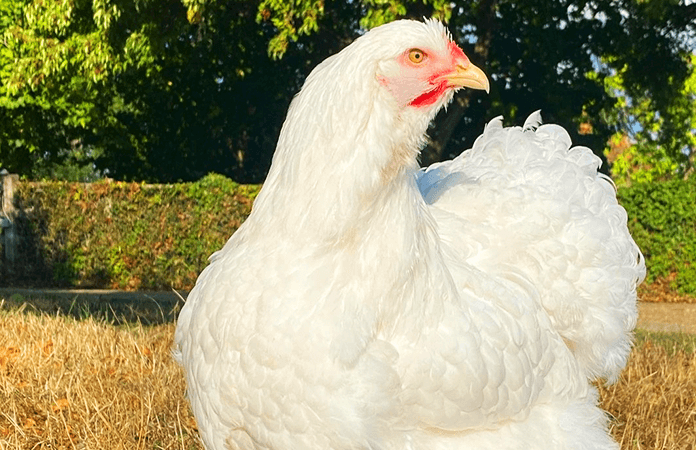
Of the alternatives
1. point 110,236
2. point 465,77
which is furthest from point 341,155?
point 110,236

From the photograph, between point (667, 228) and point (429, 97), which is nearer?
point (429, 97)

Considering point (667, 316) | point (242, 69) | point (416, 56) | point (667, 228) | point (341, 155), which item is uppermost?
point (416, 56)

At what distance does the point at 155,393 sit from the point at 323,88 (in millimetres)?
3124

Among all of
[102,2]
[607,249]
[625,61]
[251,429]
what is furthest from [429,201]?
[625,61]

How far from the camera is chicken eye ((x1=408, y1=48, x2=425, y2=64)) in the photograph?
2.66 meters

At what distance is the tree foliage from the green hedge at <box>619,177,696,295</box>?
8.64 ft

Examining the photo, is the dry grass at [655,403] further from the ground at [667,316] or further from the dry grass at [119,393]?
the ground at [667,316]

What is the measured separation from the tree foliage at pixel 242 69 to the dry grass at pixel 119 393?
646 centimetres

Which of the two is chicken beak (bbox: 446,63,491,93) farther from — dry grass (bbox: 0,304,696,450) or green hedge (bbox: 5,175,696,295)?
green hedge (bbox: 5,175,696,295)

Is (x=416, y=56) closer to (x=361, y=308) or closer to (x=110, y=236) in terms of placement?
(x=361, y=308)

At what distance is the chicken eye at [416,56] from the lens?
105 inches

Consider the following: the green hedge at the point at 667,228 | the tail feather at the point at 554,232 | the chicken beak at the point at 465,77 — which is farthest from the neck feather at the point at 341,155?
the green hedge at the point at 667,228

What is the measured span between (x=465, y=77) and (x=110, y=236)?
1306cm

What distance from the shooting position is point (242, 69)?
63.5ft
